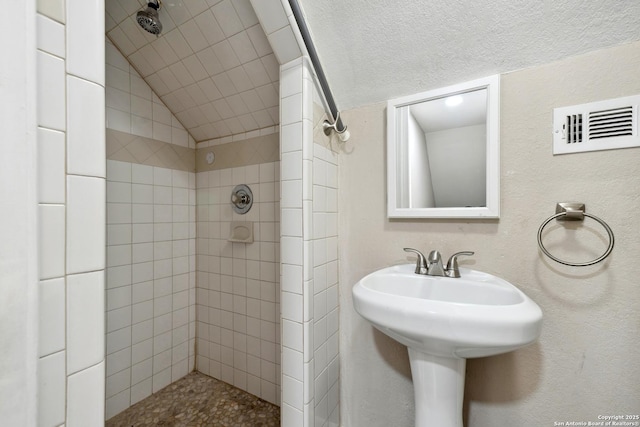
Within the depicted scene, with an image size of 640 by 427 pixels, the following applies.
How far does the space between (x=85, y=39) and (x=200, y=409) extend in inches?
73.5

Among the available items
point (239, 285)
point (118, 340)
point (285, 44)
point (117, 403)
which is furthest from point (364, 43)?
point (117, 403)

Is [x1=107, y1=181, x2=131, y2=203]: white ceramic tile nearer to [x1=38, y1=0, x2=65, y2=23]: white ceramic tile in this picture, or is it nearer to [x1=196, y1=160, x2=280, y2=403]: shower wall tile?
[x1=196, y1=160, x2=280, y2=403]: shower wall tile

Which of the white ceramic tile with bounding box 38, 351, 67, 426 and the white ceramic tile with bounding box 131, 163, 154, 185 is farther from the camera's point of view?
the white ceramic tile with bounding box 131, 163, 154, 185

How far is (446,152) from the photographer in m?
1.08

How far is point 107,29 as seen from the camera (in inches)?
56.1

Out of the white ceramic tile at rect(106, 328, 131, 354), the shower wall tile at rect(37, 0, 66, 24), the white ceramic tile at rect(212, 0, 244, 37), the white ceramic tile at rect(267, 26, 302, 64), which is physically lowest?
the white ceramic tile at rect(106, 328, 131, 354)

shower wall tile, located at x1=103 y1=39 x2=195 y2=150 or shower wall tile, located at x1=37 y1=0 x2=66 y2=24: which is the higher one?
shower wall tile, located at x1=103 y1=39 x2=195 y2=150

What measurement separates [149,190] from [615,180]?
87.9 inches

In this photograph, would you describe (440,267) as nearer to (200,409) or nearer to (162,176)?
(200,409)

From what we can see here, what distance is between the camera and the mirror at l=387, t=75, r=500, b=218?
976 millimetres

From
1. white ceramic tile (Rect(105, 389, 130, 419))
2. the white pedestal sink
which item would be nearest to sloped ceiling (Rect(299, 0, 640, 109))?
the white pedestal sink

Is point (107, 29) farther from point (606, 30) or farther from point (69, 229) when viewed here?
point (606, 30)

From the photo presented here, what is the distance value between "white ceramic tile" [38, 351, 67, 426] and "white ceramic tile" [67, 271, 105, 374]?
14 mm

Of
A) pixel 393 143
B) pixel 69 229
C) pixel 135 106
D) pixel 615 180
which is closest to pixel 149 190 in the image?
pixel 135 106
